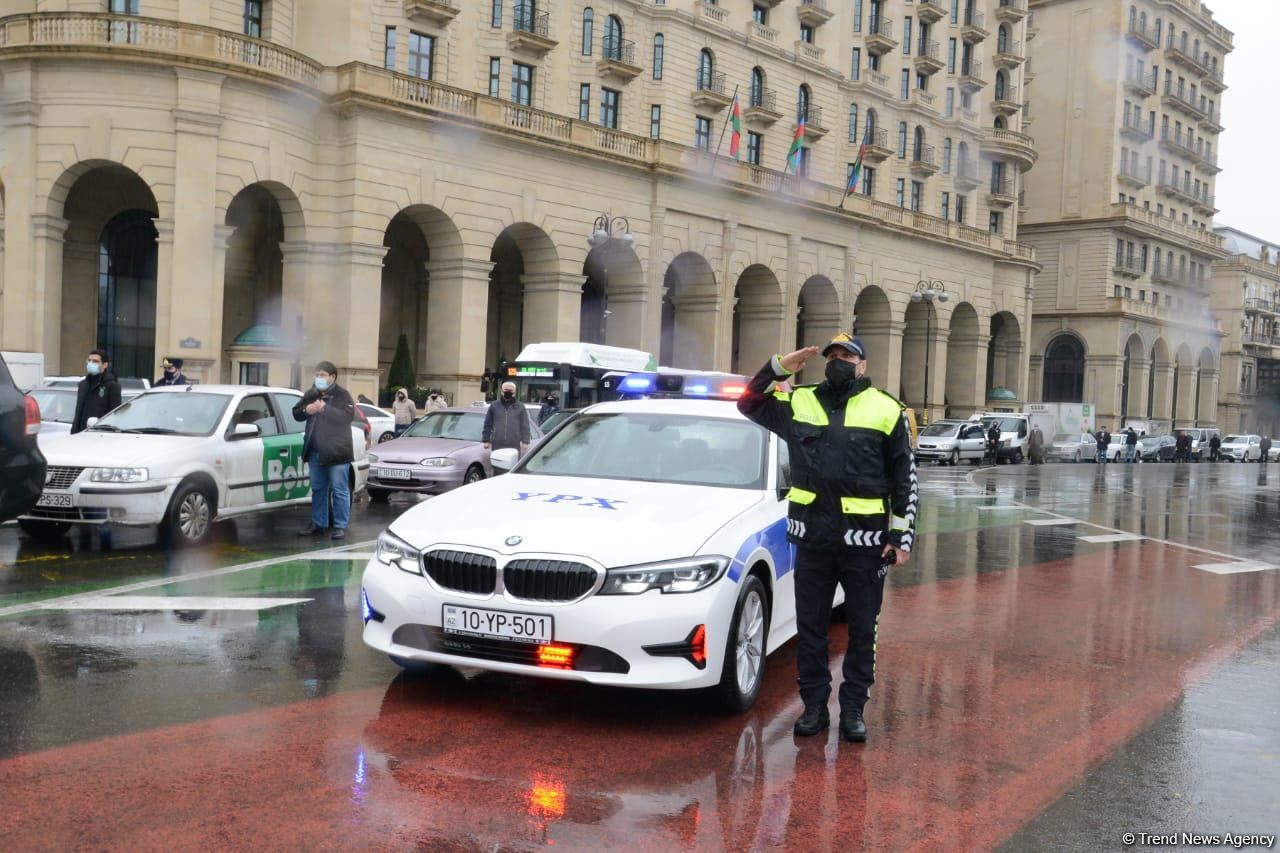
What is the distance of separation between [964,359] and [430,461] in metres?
49.3

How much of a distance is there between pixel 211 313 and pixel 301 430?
18274 millimetres

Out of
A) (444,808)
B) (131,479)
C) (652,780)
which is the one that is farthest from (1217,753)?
(131,479)

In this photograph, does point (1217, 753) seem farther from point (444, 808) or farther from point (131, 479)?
point (131, 479)

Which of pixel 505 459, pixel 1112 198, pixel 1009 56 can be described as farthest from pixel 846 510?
pixel 1112 198

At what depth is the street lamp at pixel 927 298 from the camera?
53.6 m

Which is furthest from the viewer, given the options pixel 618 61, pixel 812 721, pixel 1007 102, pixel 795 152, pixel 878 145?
pixel 1007 102

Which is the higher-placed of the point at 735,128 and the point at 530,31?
the point at 530,31

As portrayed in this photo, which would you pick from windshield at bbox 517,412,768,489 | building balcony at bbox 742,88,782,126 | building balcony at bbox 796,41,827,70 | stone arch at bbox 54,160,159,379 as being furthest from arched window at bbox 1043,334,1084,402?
windshield at bbox 517,412,768,489

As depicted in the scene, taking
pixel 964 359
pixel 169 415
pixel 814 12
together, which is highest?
pixel 814 12

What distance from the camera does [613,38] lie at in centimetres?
4044

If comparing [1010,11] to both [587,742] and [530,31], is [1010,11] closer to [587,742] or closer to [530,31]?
[530,31]

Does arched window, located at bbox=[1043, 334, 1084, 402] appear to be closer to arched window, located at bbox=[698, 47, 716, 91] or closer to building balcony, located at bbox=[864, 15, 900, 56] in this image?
building balcony, located at bbox=[864, 15, 900, 56]

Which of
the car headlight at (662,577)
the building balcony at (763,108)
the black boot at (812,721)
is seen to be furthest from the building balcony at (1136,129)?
the car headlight at (662,577)

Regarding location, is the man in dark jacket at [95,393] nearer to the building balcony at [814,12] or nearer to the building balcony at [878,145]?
the building balcony at [814,12]
